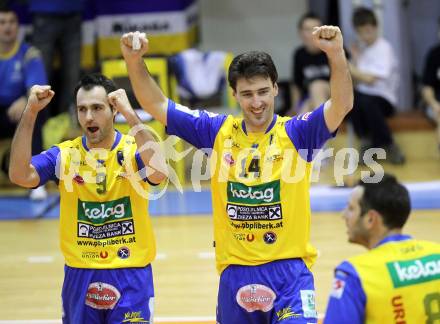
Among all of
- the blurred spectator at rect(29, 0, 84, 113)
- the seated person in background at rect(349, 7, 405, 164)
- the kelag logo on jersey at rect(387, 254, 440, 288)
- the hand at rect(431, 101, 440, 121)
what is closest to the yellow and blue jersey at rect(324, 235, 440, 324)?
the kelag logo on jersey at rect(387, 254, 440, 288)

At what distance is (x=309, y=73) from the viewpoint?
45.2ft

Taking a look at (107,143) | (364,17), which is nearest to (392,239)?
(107,143)

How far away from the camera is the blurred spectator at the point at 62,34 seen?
13.5m

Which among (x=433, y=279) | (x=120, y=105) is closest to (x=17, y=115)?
(x=120, y=105)

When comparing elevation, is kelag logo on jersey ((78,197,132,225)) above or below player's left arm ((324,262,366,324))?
above

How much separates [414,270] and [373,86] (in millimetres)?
9187

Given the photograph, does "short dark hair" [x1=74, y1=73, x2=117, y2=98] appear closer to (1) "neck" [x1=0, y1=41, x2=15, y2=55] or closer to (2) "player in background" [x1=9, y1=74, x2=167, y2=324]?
(2) "player in background" [x1=9, y1=74, x2=167, y2=324]

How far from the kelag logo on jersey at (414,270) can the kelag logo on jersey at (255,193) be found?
154cm

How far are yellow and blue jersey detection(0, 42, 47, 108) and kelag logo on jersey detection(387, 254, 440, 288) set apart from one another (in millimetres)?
8633

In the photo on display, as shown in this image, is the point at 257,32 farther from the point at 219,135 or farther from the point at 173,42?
the point at 219,135

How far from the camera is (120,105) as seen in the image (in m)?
6.17

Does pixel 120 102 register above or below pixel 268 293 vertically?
above

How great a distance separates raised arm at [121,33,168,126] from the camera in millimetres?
6211

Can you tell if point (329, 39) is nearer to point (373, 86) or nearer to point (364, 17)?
point (364, 17)
